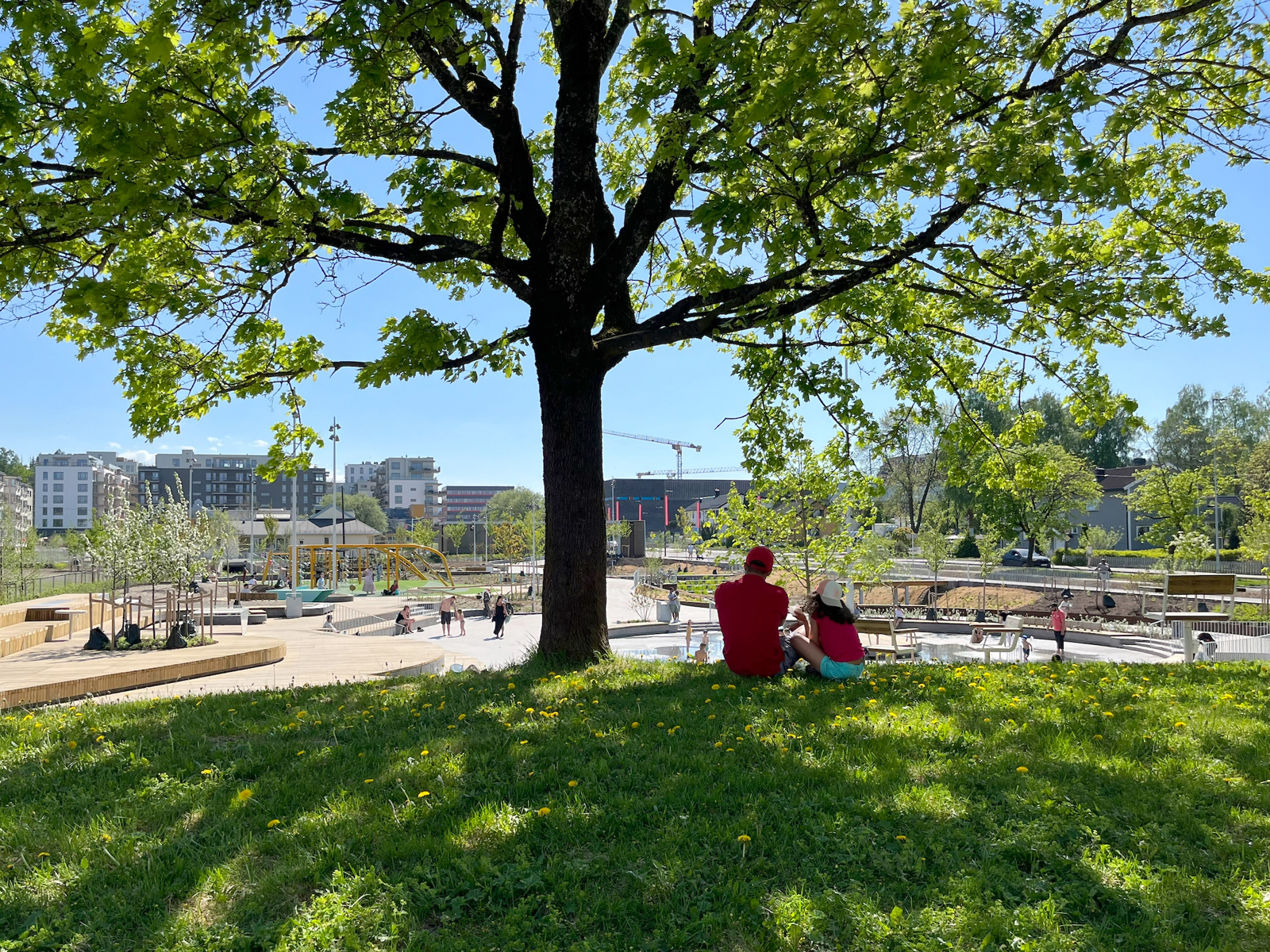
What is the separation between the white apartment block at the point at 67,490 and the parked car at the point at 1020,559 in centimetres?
16852

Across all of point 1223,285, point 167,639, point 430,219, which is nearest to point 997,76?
point 1223,285

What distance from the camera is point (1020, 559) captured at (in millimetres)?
66750

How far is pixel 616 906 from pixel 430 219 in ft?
23.7

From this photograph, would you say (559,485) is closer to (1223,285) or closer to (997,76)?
(997,76)

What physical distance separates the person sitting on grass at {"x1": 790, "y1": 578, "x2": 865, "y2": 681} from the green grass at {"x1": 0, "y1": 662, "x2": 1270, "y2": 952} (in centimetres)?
119

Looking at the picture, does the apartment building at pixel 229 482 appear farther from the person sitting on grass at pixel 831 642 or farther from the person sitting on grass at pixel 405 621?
the person sitting on grass at pixel 831 642

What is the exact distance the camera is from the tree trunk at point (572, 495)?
8461mm

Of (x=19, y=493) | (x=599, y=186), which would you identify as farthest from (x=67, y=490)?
(x=599, y=186)

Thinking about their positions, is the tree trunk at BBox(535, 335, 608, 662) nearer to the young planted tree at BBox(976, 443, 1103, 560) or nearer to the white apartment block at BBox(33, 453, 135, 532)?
the young planted tree at BBox(976, 443, 1103, 560)

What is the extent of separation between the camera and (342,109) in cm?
805

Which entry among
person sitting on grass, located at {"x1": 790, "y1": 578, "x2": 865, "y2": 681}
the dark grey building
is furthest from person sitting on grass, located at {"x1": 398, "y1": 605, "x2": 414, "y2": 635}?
the dark grey building

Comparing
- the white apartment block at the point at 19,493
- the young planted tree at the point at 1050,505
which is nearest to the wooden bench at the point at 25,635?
the young planted tree at the point at 1050,505

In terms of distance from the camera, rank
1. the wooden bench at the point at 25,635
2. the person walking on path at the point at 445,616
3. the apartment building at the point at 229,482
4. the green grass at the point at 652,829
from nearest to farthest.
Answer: the green grass at the point at 652,829 → the wooden bench at the point at 25,635 → the person walking on path at the point at 445,616 → the apartment building at the point at 229,482

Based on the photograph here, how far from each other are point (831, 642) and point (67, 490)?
202149 mm
